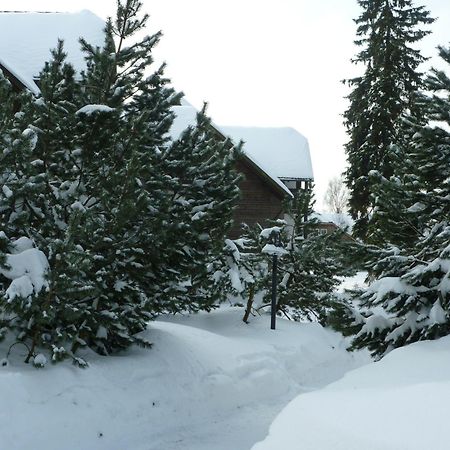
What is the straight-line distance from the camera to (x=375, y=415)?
3494 mm

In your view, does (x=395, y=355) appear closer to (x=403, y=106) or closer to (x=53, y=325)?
(x=53, y=325)

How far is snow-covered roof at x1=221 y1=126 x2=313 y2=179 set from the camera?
81.6 feet

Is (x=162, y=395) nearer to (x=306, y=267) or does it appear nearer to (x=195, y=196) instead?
(x=195, y=196)

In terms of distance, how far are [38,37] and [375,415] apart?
767 inches

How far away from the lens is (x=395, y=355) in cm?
563

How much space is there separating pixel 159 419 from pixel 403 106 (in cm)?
1697

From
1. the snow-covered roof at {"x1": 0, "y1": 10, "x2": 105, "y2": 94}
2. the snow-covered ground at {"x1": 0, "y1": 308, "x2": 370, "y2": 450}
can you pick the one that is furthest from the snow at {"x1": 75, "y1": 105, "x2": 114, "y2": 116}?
the snow-covered roof at {"x1": 0, "y1": 10, "x2": 105, "y2": 94}

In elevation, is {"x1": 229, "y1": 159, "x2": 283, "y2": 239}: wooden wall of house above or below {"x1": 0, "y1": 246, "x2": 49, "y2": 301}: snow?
above

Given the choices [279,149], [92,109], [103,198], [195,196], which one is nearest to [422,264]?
[195,196]

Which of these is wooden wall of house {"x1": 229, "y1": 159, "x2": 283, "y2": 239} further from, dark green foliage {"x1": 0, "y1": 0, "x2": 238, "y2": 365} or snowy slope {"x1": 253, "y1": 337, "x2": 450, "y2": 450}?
snowy slope {"x1": 253, "y1": 337, "x2": 450, "y2": 450}

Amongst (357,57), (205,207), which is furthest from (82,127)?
(357,57)

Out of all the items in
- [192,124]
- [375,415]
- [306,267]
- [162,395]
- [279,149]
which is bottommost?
[162,395]

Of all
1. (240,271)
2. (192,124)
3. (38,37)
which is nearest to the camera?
(240,271)

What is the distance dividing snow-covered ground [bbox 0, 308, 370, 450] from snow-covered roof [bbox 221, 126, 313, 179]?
15371 mm
